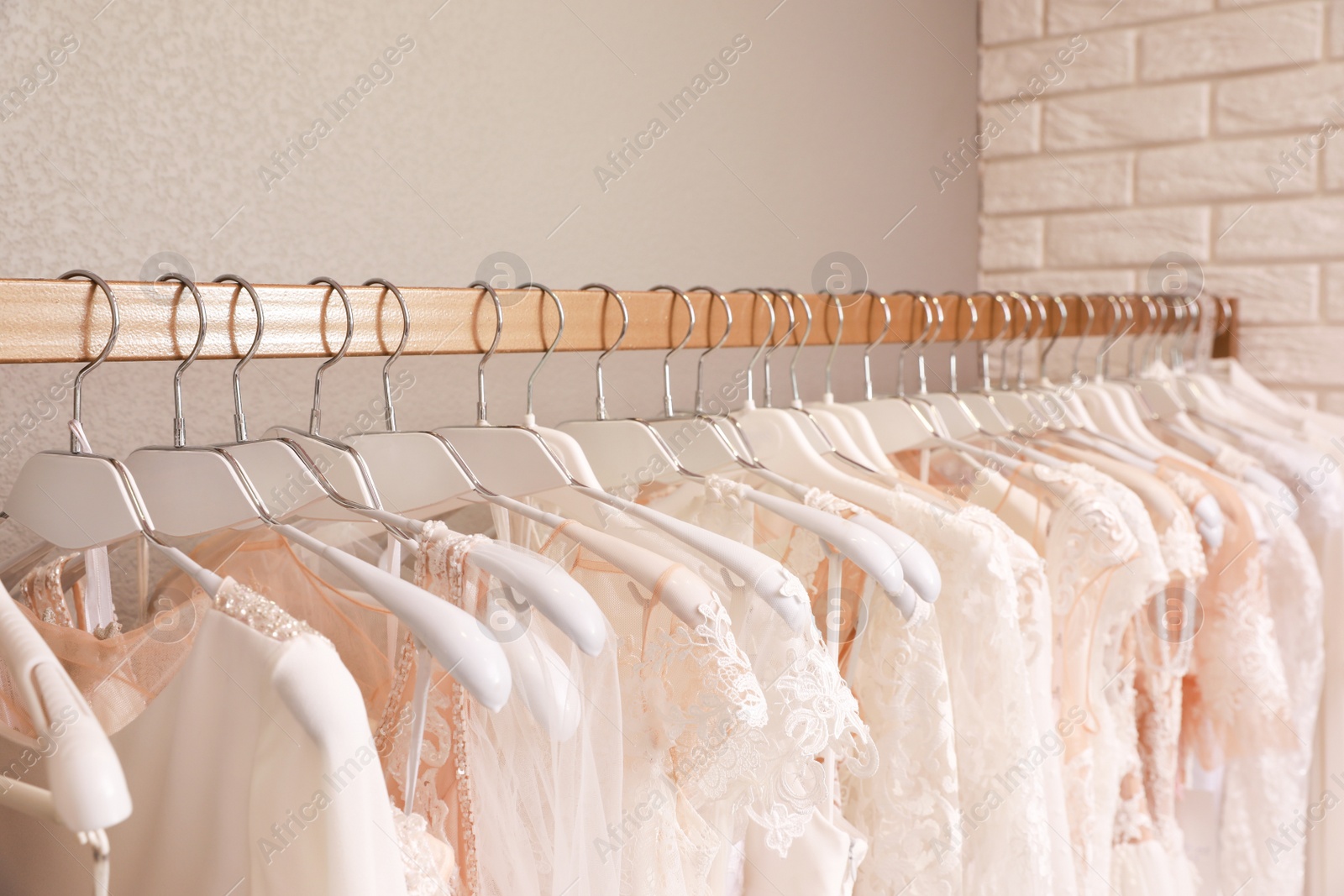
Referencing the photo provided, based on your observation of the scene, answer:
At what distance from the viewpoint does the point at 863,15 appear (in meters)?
1.74

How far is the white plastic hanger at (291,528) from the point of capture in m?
0.46

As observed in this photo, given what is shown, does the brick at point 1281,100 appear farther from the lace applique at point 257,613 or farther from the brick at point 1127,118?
the lace applique at point 257,613

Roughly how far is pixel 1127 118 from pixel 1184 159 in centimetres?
13

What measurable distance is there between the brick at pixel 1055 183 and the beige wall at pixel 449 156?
162mm

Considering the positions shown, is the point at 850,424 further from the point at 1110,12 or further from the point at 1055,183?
the point at 1110,12

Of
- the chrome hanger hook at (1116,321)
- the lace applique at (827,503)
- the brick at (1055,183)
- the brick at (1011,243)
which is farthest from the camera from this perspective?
the brick at (1011,243)

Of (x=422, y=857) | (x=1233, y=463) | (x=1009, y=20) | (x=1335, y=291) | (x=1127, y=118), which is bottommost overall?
(x=422, y=857)

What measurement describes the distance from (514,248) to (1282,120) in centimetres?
132

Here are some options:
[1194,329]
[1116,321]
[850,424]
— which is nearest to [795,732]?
[850,424]

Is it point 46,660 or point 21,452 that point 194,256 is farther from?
point 46,660

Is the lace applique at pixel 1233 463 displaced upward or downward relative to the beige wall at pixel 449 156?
downward

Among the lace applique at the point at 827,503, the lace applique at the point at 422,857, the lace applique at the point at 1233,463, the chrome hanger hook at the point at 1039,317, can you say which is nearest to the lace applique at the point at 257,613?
the lace applique at the point at 422,857

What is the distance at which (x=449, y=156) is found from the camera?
3.84ft

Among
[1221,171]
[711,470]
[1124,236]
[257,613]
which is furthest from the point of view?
[1124,236]
